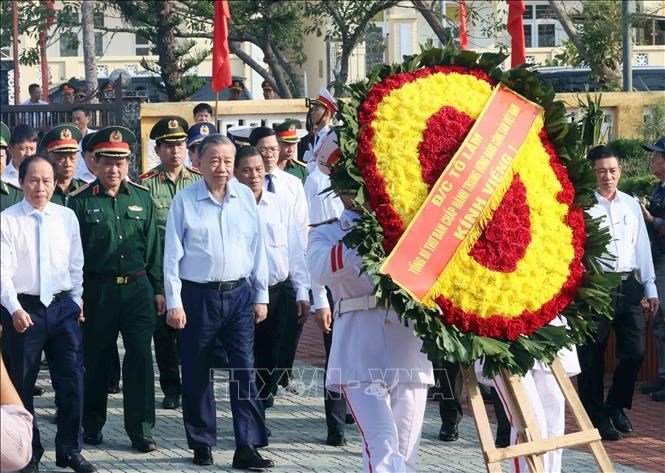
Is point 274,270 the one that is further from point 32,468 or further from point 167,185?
point 32,468

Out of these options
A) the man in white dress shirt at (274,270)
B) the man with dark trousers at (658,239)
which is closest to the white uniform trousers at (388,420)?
the man in white dress shirt at (274,270)

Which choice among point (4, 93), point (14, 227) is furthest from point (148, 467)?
point (4, 93)

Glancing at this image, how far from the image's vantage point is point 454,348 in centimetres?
625

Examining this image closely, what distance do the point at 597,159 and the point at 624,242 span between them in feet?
2.02

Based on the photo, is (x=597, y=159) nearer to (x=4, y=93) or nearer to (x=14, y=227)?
(x=14, y=227)

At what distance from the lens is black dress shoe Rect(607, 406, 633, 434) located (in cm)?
954

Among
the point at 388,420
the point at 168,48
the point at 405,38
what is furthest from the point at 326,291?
the point at 405,38

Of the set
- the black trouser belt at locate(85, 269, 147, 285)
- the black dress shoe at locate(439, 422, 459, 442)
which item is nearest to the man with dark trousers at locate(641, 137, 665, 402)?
the black dress shoe at locate(439, 422, 459, 442)

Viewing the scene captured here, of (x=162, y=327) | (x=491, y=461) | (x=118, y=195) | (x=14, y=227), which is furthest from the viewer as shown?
(x=162, y=327)

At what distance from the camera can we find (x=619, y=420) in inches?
377

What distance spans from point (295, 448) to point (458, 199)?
324 cm

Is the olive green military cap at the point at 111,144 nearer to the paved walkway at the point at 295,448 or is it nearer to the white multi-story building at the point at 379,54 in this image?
the paved walkway at the point at 295,448

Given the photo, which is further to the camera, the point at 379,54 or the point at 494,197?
the point at 379,54

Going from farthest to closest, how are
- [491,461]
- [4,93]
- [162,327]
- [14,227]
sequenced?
[4,93], [162,327], [14,227], [491,461]
